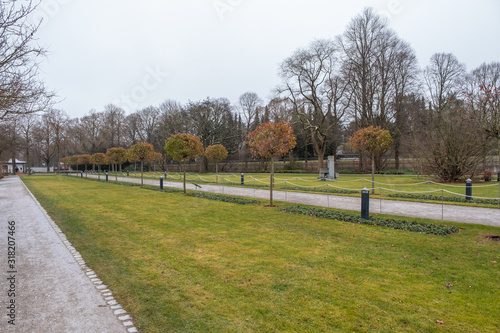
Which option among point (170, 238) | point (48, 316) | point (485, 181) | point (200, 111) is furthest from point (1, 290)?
point (200, 111)

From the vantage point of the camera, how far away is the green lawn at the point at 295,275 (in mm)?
3475

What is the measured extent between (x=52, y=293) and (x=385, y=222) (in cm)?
826

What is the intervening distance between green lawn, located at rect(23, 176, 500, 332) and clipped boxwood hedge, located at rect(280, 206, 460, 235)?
1.36ft

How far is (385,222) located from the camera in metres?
8.52

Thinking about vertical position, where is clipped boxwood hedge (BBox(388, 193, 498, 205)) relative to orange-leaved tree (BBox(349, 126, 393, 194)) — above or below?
below

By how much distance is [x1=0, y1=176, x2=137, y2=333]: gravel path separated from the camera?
3.41m

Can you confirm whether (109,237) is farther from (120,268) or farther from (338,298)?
(338,298)

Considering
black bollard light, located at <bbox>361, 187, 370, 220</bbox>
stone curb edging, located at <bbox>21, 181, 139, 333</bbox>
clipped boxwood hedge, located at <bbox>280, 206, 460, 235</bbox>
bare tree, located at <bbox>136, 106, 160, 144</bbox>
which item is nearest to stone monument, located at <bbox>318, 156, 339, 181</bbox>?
clipped boxwood hedge, located at <bbox>280, 206, 460, 235</bbox>

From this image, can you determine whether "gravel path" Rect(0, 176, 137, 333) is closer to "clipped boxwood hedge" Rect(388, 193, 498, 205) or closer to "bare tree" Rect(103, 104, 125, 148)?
"clipped boxwood hedge" Rect(388, 193, 498, 205)

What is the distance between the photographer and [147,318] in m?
3.53

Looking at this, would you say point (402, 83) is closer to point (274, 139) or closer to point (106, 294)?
point (274, 139)

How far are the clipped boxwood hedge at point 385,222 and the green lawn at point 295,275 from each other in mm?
415

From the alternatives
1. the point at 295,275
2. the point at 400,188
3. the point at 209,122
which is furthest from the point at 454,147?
the point at 209,122

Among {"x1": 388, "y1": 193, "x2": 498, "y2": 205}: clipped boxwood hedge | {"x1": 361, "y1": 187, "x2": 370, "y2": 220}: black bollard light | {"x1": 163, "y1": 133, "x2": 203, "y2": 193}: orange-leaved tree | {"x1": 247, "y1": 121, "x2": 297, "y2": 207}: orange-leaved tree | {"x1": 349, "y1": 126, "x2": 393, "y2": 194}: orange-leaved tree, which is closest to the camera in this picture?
{"x1": 361, "y1": 187, "x2": 370, "y2": 220}: black bollard light
